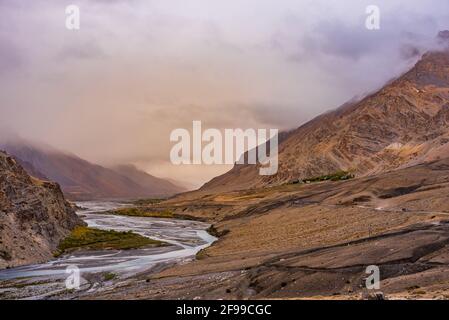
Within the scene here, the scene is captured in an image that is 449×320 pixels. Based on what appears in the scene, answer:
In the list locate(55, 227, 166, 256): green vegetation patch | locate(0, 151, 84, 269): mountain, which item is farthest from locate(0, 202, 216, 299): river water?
locate(55, 227, 166, 256): green vegetation patch

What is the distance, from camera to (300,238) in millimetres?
57125

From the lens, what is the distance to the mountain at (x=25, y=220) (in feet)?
175

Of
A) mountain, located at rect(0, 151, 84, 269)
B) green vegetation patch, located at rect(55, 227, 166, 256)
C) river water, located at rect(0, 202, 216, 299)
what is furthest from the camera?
green vegetation patch, located at rect(55, 227, 166, 256)

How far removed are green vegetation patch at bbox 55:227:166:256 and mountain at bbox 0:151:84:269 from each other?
1.36m

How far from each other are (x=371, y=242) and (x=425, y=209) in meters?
24.4

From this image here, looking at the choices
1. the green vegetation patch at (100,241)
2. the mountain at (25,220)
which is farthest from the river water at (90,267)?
the green vegetation patch at (100,241)

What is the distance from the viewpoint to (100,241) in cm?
7438

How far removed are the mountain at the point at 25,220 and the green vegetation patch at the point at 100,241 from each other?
1.36 metres

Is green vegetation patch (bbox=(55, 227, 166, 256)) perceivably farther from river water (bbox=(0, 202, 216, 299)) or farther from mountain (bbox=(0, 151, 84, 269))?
river water (bbox=(0, 202, 216, 299))

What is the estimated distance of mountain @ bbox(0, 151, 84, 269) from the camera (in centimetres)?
5325

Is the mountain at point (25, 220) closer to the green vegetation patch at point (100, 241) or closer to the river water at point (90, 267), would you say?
the green vegetation patch at point (100, 241)

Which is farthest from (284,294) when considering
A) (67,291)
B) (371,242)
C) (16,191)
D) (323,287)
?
(16,191)

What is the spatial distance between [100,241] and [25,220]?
15.5 meters
